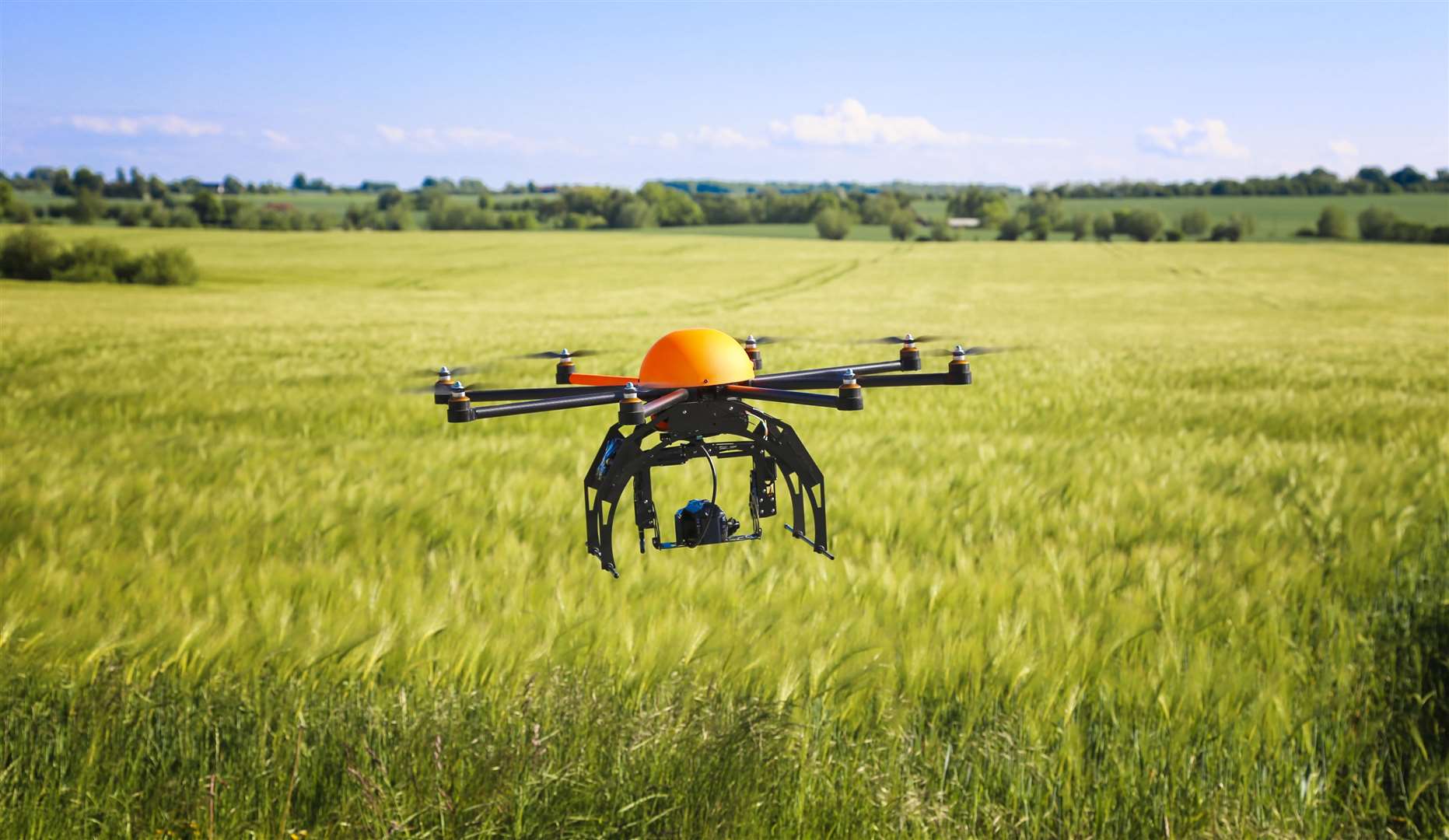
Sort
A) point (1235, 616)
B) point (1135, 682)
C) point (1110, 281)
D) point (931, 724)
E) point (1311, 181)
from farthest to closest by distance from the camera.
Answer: point (1311, 181), point (1110, 281), point (1235, 616), point (1135, 682), point (931, 724)

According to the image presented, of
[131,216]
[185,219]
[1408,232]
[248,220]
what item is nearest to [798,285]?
[248,220]

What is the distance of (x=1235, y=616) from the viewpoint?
5.84 metres

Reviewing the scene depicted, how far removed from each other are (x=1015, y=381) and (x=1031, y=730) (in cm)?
335

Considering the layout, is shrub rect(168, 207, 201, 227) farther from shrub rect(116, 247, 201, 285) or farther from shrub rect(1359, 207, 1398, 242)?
shrub rect(1359, 207, 1398, 242)

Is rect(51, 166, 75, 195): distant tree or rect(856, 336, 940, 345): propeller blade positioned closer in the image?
rect(856, 336, 940, 345): propeller blade

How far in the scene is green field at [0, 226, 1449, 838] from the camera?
4.38 metres

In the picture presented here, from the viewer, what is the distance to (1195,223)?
107875 mm

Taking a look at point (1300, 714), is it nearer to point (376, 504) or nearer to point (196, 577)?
point (376, 504)

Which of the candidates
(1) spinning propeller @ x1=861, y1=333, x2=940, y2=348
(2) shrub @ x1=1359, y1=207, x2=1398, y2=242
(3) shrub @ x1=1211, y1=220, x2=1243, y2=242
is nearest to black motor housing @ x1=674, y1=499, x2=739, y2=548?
(1) spinning propeller @ x1=861, y1=333, x2=940, y2=348

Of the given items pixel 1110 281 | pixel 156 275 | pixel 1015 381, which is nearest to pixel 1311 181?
pixel 1110 281

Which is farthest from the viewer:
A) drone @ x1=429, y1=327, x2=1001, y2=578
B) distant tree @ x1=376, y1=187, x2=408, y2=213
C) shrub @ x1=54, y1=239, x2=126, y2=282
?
distant tree @ x1=376, y1=187, x2=408, y2=213

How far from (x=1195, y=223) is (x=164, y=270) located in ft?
314

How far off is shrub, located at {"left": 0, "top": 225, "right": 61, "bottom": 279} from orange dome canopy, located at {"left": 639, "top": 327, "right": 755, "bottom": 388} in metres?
73.2

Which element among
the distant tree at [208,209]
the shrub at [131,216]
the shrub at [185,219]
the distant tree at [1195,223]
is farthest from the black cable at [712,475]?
the shrub at [131,216]
